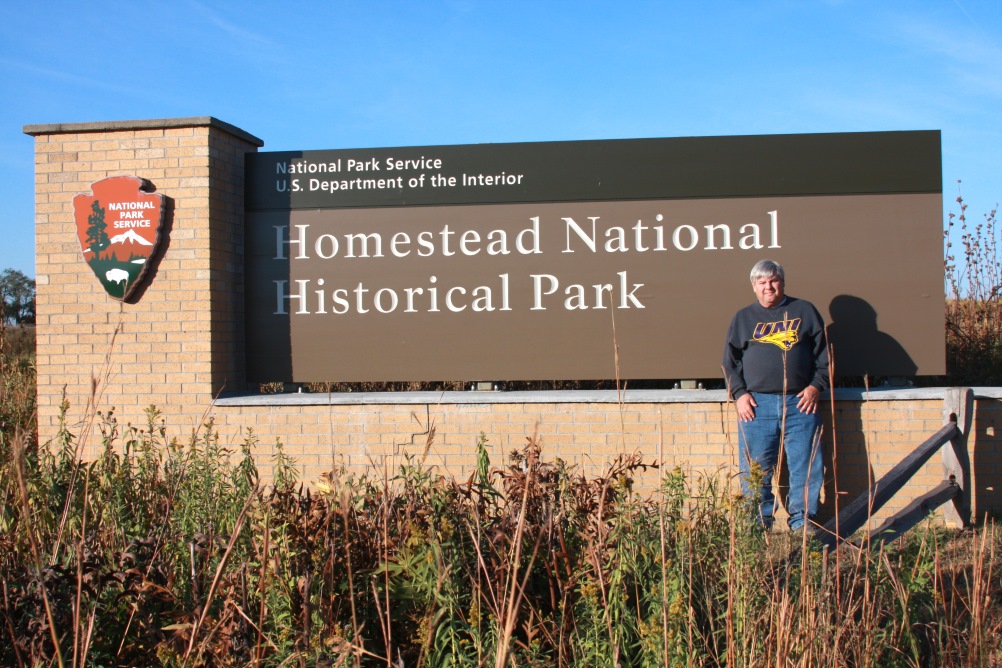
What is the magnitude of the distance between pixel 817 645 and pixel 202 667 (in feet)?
6.47

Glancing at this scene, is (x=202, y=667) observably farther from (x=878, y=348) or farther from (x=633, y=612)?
(x=878, y=348)

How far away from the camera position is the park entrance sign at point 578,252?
682 centimetres

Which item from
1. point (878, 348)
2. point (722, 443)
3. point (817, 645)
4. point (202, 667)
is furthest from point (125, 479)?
point (878, 348)

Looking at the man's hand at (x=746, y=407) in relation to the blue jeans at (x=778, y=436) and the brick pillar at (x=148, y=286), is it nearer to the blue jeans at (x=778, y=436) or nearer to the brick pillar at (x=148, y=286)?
Answer: the blue jeans at (x=778, y=436)

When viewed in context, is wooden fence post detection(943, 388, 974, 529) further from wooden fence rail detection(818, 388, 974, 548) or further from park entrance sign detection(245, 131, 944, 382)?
park entrance sign detection(245, 131, 944, 382)

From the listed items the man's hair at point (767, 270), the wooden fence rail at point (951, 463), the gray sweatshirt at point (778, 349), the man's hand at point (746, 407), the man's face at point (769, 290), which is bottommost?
the wooden fence rail at point (951, 463)

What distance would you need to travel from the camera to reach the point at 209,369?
22.5 feet

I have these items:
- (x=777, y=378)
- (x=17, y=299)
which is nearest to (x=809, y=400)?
(x=777, y=378)

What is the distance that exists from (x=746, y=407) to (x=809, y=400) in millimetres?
402

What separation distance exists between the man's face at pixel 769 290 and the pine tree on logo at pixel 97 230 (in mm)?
5160

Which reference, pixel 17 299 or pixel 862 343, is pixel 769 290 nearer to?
pixel 862 343

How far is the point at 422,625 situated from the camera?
2.67 m

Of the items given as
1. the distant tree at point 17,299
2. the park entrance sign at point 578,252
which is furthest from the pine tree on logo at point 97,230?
the distant tree at point 17,299

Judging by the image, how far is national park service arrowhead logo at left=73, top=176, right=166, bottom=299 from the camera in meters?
6.93
